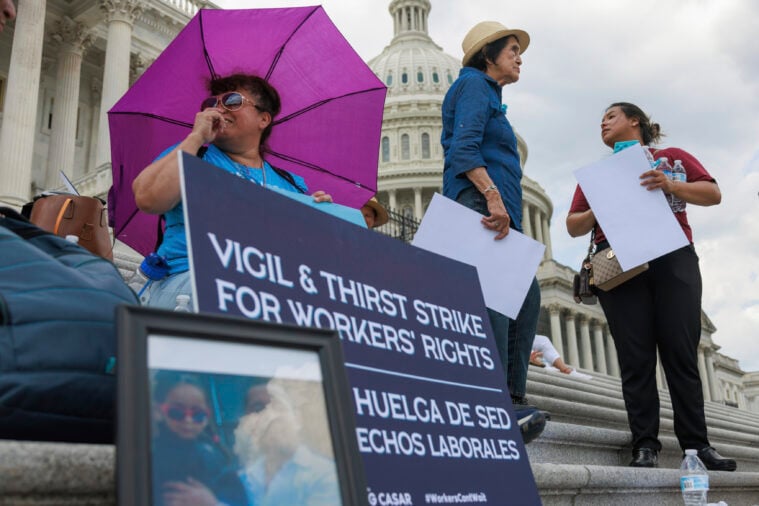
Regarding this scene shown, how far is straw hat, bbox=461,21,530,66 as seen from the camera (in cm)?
477

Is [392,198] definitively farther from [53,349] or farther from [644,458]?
[53,349]

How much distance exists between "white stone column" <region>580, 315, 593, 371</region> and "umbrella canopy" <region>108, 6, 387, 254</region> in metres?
62.1

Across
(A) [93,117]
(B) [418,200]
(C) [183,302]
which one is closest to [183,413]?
(C) [183,302]

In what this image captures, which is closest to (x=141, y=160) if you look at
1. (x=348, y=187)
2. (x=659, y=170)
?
(x=348, y=187)

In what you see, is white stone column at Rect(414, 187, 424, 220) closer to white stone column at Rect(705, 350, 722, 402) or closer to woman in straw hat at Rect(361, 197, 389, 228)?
white stone column at Rect(705, 350, 722, 402)

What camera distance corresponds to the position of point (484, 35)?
4.79m

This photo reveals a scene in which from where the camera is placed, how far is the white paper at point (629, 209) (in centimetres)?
435

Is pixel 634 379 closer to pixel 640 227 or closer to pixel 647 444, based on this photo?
pixel 647 444

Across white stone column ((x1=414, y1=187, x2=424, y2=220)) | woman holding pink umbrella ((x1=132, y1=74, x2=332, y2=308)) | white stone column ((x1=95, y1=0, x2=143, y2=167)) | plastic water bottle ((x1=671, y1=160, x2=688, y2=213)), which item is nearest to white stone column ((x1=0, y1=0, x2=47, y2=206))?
white stone column ((x1=95, y1=0, x2=143, y2=167))

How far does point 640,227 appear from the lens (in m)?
4.45

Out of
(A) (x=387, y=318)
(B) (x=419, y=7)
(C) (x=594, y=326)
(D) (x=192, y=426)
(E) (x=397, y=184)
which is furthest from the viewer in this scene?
(B) (x=419, y=7)

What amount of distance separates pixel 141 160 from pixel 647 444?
3350mm

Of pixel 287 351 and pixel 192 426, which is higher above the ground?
pixel 287 351

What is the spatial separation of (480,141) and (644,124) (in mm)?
1464
